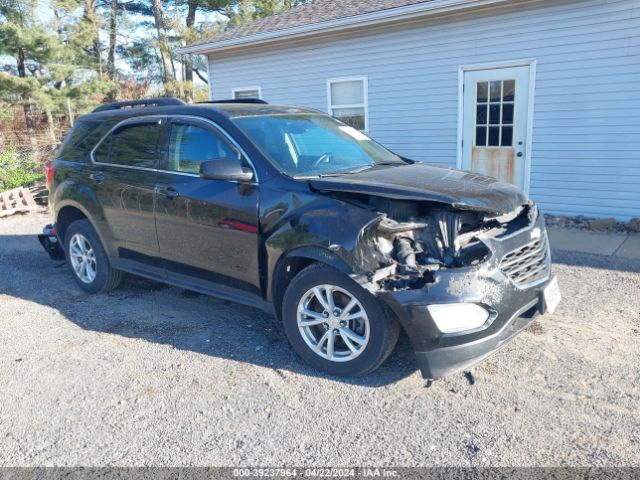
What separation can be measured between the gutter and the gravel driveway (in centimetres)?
552

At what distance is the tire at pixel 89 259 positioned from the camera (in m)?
5.21

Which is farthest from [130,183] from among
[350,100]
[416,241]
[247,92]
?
[247,92]

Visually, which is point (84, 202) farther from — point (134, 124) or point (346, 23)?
point (346, 23)

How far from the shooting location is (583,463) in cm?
257

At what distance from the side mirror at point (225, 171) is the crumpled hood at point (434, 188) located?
521mm

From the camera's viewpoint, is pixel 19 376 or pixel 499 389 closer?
pixel 499 389

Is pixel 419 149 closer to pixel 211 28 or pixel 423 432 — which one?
pixel 423 432

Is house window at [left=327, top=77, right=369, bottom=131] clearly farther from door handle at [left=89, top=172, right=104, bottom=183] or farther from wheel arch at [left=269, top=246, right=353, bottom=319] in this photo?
wheel arch at [left=269, top=246, right=353, bottom=319]

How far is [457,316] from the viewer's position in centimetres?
302

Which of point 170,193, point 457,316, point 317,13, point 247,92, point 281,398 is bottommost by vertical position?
point 281,398

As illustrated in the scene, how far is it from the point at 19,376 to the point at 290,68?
8767 mm

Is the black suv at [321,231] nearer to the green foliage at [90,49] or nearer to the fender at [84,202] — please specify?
the fender at [84,202]

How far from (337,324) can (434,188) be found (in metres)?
1.10

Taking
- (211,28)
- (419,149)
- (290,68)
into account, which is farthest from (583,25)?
(211,28)
